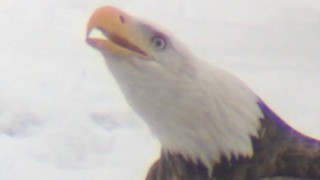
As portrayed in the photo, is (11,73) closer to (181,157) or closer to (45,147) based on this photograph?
(45,147)

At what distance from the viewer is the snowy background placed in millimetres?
2154

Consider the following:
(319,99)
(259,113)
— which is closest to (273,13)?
(319,99)

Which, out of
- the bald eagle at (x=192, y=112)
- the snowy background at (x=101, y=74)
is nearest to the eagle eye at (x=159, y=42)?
the bald eagle at (x=192, y=112)

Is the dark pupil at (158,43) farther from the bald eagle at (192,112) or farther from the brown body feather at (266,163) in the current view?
the brown body feather at (266,163)

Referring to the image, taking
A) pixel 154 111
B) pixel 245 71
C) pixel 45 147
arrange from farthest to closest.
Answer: pixel 245 71
pixel 45 147
pixel 154 111

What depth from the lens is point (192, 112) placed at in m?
1.60

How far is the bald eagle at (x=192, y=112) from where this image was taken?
1561 mm

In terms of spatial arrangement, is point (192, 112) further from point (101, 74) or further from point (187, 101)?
point (101, 74)

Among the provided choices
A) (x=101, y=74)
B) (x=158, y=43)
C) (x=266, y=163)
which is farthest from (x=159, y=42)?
(x=101, y=74)

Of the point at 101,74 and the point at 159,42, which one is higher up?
the point at 159,42

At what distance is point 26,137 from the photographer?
2.21 meters

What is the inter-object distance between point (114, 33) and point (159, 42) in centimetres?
6

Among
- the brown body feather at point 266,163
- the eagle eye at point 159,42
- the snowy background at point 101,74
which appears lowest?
the snowy background at point 101,74

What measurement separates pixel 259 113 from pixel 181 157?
0.38ft
